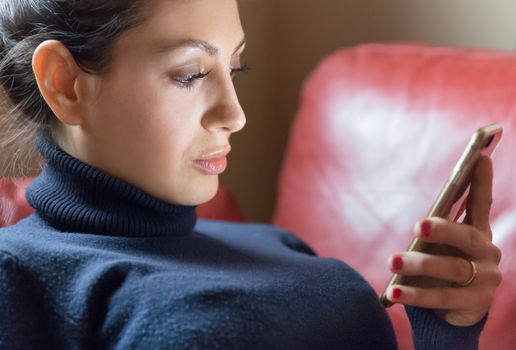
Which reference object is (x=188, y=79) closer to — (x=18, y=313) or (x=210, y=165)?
(x=210, y=165)

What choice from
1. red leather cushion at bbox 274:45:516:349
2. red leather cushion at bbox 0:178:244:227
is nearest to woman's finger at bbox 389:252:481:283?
red leather cushion at bbox 274:45:516:349

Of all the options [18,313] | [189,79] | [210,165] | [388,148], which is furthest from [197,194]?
[388,148]

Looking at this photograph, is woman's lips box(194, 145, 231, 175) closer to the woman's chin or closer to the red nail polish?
the woman's chin

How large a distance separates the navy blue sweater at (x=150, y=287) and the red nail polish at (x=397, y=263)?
108 millimetres

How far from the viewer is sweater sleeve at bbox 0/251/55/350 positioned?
0.77 metres

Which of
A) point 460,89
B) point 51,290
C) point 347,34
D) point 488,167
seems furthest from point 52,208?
point 347,34

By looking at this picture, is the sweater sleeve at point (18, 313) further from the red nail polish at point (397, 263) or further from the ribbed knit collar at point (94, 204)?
the red nail polish at point (397, 263)

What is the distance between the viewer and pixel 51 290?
2.62ft

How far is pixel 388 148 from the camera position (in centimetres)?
119

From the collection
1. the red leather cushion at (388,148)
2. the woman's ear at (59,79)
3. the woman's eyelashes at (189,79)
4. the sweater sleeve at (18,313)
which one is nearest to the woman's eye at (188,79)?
the woman's eyelashes at (189,79)

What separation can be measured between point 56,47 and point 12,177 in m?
0.27

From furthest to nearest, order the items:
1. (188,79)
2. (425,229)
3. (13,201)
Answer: (13,201) < (188,79) < (425,229)

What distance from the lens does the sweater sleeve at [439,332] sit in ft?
2.76

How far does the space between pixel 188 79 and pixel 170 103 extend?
0.03 m
